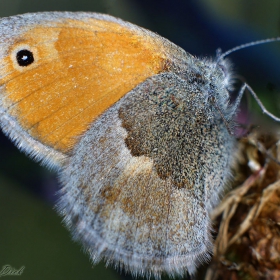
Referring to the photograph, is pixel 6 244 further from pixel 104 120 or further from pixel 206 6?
pixel 206 6

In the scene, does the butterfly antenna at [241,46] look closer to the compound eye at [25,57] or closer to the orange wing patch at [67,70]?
the orange wing patch at [67,70]

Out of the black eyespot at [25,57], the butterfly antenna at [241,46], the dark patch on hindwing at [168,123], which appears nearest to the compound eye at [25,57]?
the black eyespot at [25,57]

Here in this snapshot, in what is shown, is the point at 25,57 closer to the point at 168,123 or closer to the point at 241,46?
the point at 168,123

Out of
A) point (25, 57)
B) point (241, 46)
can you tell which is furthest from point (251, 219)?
point (25, 57)

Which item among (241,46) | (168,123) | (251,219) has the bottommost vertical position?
(251,219)

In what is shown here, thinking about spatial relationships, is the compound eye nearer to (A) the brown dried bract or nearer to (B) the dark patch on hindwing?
(B) the dark patch on hindwing

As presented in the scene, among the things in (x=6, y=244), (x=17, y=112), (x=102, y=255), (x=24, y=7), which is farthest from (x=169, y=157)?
(x=24, y=7)
